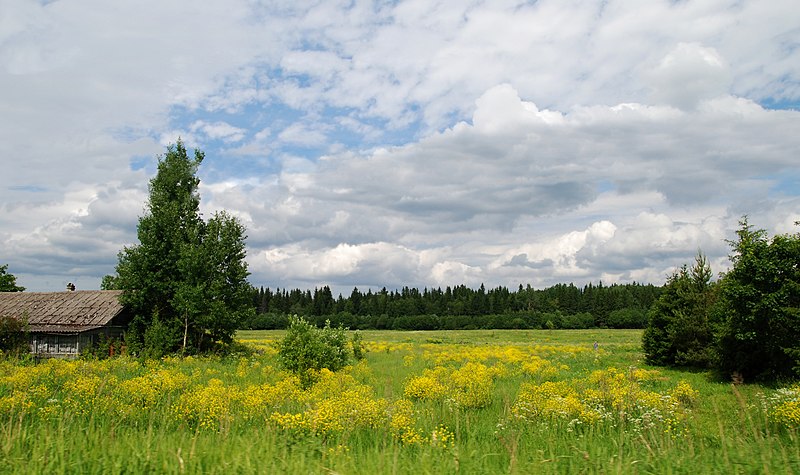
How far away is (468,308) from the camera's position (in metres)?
143

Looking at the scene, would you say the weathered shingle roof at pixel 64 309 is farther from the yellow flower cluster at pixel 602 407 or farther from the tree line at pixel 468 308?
the tree line at pixel 468 308

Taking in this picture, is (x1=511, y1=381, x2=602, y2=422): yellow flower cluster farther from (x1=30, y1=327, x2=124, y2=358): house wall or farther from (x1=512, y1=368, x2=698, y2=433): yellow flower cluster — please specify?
(x1=30, y1=327, x2=124, y2=358): house wall

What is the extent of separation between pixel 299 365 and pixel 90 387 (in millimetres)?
11228

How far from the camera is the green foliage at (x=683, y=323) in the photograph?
2597 cm

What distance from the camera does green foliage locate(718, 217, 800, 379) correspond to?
19.6 meters

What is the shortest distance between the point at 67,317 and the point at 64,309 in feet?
4.06

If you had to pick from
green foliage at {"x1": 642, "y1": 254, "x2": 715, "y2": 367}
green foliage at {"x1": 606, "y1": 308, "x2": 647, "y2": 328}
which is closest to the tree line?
green foliage at {"x1": 606, "y1": 308, "x2": 647, "y2": 328}

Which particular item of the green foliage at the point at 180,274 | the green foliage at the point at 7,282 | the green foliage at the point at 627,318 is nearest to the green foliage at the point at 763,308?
the green foliage at the point at 180,274

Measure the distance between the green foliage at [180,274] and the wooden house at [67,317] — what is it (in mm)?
1347

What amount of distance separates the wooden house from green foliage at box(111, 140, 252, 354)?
1.35 m

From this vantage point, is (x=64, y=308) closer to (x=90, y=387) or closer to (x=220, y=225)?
(x=220, y=225)

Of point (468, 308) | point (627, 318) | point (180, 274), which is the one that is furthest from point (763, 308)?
point (468, 308)

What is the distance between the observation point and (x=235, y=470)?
4289 mm

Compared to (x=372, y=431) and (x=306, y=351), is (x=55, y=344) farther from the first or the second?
(x=372, y=431)
